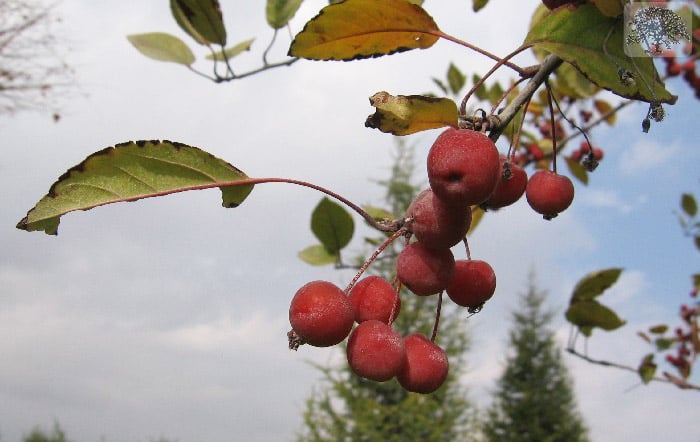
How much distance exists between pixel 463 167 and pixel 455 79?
189cm

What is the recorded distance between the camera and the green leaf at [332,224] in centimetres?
138

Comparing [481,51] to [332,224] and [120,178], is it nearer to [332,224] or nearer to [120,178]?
[120,178]

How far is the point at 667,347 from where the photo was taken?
300 centimetres

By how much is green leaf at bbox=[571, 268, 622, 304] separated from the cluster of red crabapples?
0.91 metres

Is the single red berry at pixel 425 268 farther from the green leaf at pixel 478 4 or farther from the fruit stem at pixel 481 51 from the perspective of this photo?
the green leaf at pixel 478 4

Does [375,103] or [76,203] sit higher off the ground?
[375,103]

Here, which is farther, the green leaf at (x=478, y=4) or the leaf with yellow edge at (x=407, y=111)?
the green leaf at (x=478, y=4)

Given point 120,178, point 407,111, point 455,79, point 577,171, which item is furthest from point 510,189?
point 455,79

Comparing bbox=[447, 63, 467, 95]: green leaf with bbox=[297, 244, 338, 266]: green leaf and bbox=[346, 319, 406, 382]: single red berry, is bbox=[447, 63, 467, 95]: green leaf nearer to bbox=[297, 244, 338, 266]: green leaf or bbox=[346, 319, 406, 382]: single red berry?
bbox=[297, 244, 338, 266]: green leaf

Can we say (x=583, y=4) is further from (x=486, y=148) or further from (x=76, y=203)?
(x=76, y=203)

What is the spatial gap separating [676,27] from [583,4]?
9 cm

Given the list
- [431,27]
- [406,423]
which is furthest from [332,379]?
[431,27]

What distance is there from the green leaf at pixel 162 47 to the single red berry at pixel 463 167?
130cm

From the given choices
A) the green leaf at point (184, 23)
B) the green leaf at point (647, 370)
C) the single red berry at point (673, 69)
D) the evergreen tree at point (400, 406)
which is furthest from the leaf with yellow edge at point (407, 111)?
the evergreen tree at point (400, 406)
